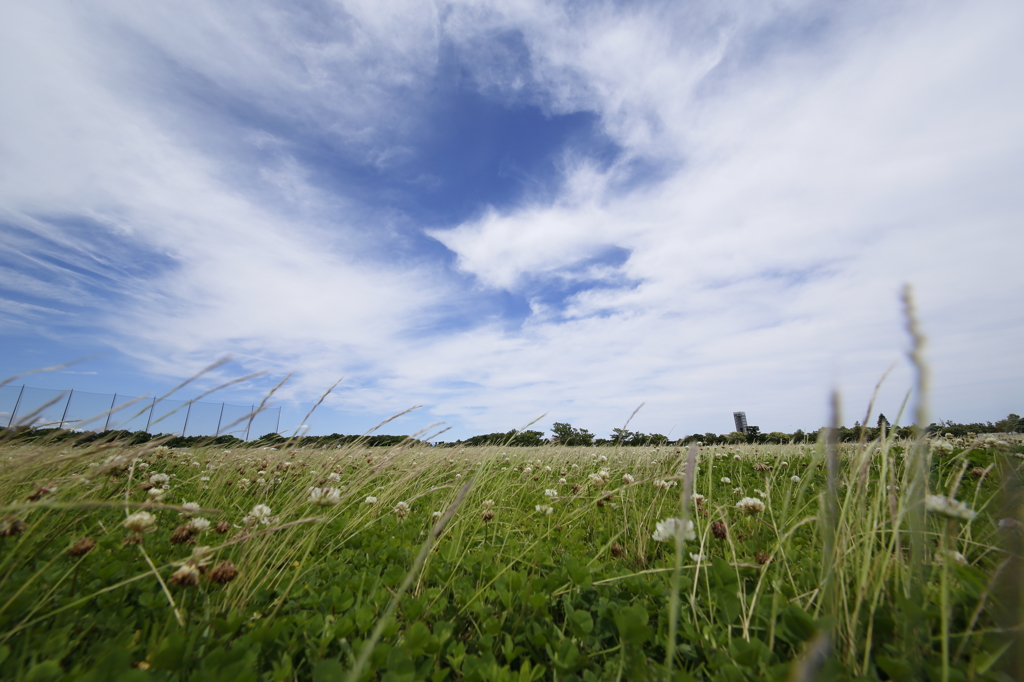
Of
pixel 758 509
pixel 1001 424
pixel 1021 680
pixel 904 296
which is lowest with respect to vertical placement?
pixel 1021 680

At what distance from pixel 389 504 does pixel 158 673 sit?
2642 mm

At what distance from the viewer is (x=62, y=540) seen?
8.84 feet

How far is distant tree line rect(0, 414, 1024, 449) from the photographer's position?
2556 millimetres

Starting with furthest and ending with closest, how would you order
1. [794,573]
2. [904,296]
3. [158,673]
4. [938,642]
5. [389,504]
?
[389,504], [794,573], [938,642], [158,673], [904,296]

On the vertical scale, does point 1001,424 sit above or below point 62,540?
above

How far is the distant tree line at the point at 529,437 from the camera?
2556mm

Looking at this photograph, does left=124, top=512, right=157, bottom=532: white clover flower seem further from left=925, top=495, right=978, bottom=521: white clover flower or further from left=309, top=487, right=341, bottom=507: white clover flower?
left=925, top=495, right=978, bottom=521: white clover flower

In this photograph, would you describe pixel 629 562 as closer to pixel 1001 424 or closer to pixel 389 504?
pixel 1001 424

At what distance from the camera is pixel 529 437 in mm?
12750

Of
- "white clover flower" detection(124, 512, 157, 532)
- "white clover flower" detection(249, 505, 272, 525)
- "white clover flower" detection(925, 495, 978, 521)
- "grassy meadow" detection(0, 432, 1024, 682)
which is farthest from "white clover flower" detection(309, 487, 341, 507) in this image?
"white clover flower" detection(925, 495, 978, 521)

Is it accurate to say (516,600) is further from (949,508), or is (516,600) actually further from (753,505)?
(949,508)

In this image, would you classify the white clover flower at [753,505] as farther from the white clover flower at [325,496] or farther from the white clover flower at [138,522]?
the white clover flower at [138,522]

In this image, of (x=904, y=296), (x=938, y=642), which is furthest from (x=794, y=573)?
(x=904, y=296)

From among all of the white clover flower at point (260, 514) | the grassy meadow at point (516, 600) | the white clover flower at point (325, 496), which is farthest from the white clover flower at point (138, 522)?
the white clover flower at point (325, 496)
